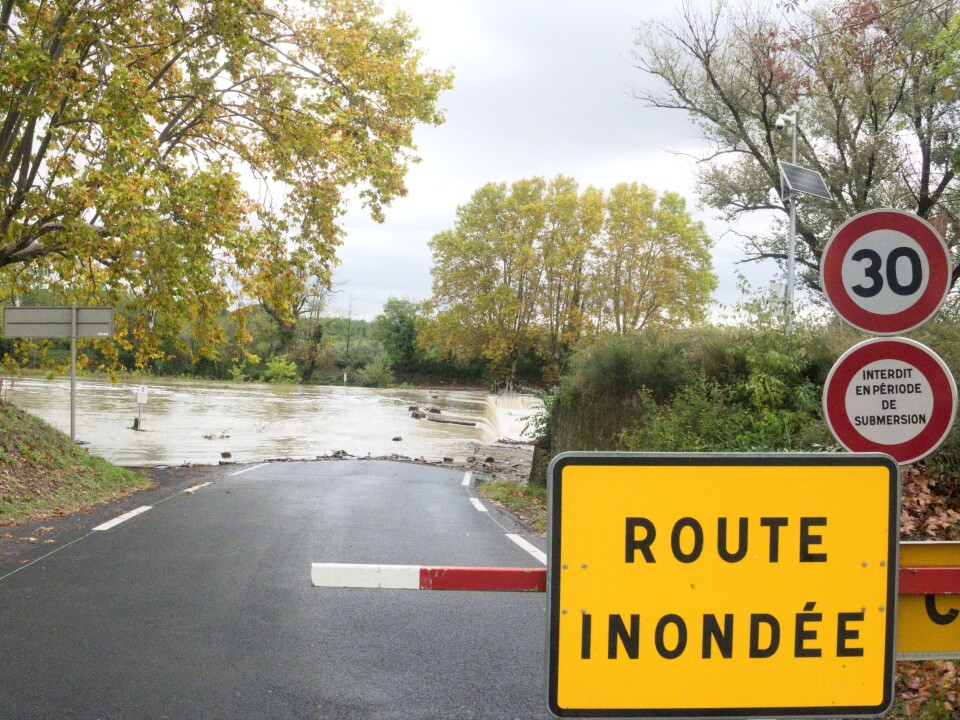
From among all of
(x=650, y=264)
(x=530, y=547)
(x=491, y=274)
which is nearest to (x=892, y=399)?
(x=530, y=547)

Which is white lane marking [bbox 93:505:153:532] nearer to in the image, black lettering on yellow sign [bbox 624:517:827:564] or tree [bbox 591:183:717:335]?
black lettering on yellow sign [bbox 624:517:827:564]

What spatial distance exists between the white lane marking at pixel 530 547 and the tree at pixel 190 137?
214 inches

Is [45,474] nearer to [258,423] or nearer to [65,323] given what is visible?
[65,323]

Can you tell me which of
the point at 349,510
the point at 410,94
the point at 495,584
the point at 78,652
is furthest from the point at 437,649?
the point at 410,94

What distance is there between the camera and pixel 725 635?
2529 millimetres

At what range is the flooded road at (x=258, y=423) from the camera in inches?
1048

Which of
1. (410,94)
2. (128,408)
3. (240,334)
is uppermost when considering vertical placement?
(410,94)

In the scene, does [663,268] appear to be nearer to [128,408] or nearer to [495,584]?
[128,408]

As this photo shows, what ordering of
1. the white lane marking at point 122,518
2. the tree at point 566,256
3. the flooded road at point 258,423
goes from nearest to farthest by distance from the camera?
the white lane marking at point 122,518 → the flooded road at point 258,423 → the tree at point 566,256

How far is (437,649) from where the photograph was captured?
4898 millimetres

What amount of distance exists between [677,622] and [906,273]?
2023 mm

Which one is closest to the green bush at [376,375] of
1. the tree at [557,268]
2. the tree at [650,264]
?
the tree at [557,268]

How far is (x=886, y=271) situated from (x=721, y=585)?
6.16ft

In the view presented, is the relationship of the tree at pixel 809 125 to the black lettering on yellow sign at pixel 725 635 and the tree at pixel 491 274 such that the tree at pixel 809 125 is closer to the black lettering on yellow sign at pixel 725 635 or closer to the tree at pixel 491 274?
the black lettering on yellow sign at pixel 725 635
